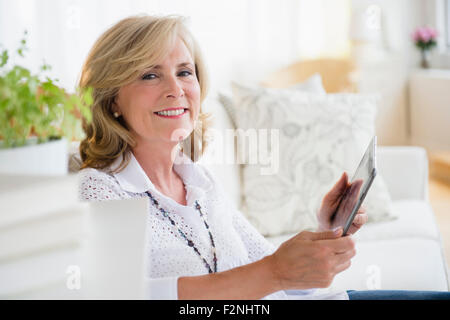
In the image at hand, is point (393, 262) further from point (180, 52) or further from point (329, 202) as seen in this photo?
point (180, 52)

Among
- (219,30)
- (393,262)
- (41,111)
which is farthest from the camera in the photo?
(219,30)

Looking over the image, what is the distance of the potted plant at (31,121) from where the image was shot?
0.55 meters

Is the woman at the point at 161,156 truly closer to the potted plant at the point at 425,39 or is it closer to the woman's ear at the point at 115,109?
the woman's ear at the point at 115,109

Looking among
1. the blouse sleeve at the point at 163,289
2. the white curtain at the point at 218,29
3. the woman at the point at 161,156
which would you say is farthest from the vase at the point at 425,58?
the blouse sleeve at the point at 163,289

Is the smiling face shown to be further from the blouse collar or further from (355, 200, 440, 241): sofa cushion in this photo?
(355, 200, 440, 241): sofa cushion

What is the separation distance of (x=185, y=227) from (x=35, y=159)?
1.74ft

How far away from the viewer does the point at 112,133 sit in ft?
3.70

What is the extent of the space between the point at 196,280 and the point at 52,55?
3.58 m

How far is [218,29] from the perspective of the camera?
14.6ft

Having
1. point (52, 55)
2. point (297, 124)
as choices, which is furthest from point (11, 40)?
point (297, 124)

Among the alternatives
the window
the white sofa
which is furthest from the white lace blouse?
the window

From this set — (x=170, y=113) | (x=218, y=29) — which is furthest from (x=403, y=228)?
(x=218, y=29)

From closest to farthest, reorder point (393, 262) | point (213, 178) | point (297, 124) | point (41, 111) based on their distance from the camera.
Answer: point (41, 111) < point (213, 178) < point (393, 262) < point (297, 124)

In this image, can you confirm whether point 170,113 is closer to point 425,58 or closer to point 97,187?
point 97,187
